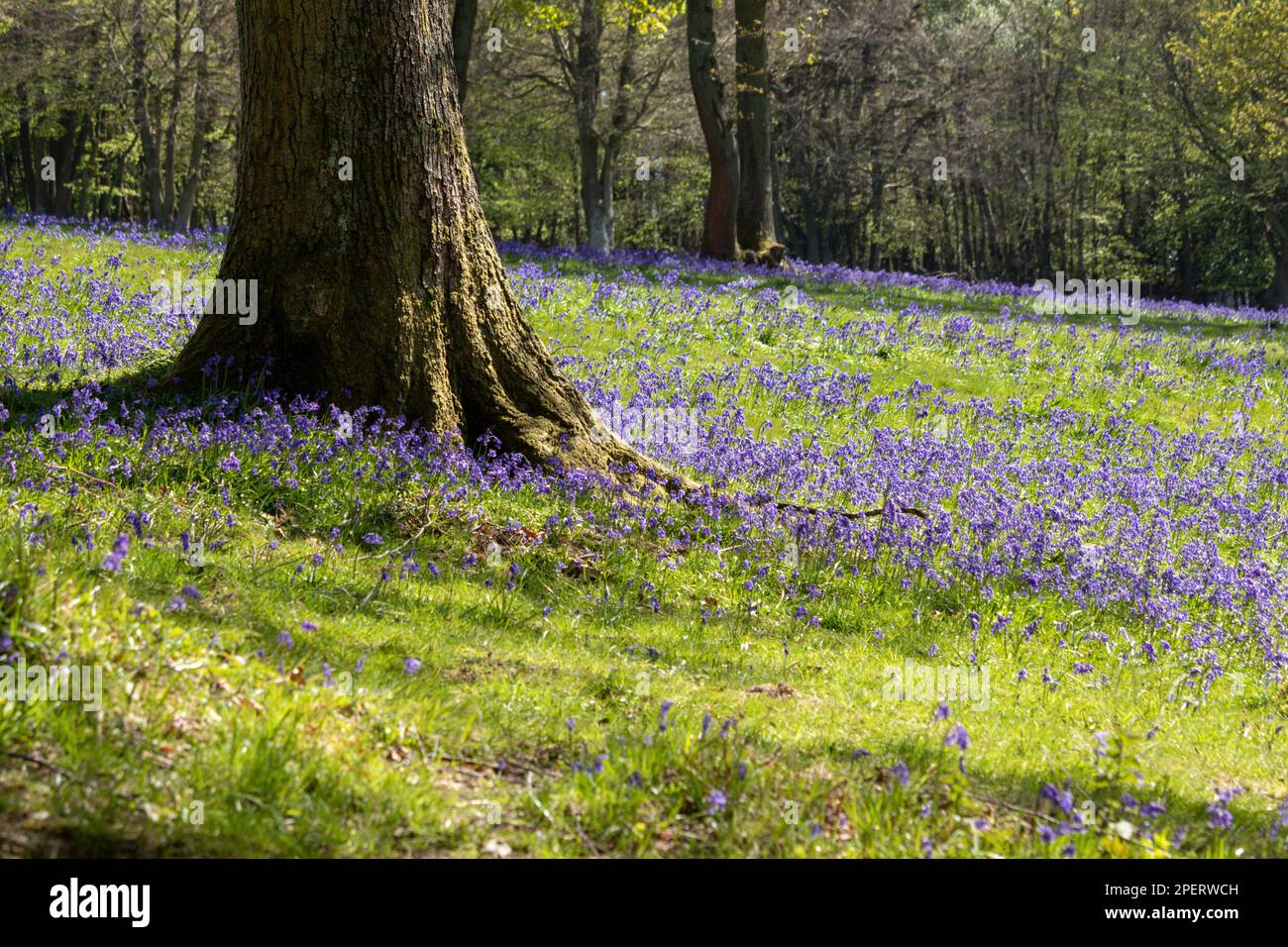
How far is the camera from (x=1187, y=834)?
4430mm

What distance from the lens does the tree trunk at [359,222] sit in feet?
23.6

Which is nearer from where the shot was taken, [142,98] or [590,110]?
[142,98]

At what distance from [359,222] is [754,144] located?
1766cm

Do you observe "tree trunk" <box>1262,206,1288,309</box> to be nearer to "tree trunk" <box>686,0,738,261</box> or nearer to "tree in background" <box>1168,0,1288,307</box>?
"tree in background" <box>1168,0,1288,307</box>

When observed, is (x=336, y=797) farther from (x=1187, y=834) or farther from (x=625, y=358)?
(x=625, y=358)

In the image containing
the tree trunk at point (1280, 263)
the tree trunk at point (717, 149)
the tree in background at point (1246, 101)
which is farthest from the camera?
the tree trunk at point (1280, 263)

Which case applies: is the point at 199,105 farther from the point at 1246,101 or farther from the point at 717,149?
the point at 1246,101

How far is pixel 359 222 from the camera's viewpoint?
7289mm

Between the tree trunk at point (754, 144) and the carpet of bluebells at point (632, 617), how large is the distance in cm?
1088

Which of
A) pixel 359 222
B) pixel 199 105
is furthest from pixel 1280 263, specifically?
pixel 359 222

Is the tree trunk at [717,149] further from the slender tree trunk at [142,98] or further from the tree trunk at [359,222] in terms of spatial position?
the tree trunk at [359,222]

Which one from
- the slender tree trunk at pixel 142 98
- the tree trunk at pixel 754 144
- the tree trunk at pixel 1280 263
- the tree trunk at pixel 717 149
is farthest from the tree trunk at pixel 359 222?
the tree trunk at pixel 1280 263

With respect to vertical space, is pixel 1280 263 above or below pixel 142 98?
below

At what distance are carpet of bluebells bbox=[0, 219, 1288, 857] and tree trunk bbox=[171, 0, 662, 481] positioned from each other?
320 mm
